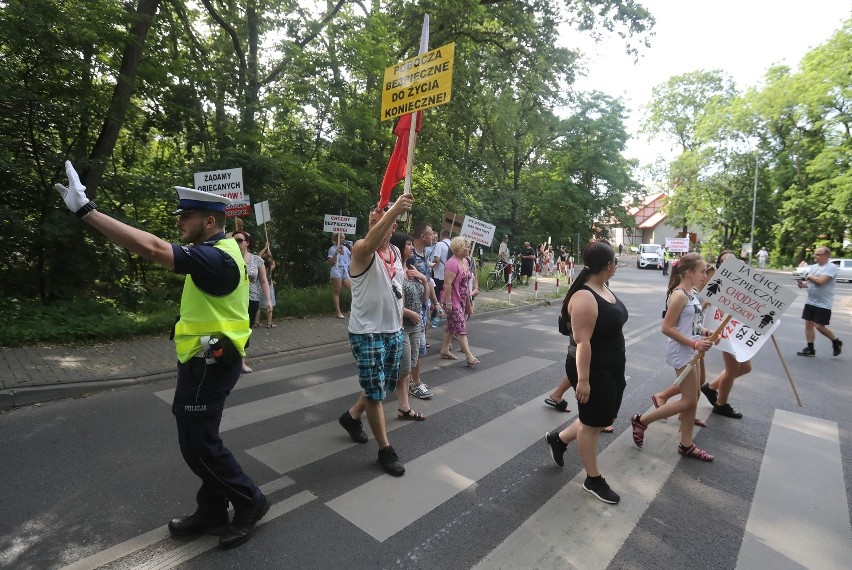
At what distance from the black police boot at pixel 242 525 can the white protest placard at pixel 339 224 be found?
8114 millimetres

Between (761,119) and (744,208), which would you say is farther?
(744,208)

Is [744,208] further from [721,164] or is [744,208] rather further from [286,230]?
[286,230]

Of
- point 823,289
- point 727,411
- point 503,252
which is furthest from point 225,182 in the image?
point 503,252

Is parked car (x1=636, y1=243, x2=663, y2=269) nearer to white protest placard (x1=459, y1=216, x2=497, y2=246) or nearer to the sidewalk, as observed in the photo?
white protest placard (x1=459, y1=216, x2=497, y2=246)

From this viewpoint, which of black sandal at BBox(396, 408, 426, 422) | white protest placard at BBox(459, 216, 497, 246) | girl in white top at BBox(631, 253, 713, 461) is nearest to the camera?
girl in white top at BBox(631, 253, 713, 461)

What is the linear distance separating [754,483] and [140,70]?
35.6 ft

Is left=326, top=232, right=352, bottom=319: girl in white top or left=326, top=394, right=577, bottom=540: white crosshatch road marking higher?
left=326, top=232, right=352, bottom=319: girl in white top

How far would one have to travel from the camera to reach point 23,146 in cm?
770

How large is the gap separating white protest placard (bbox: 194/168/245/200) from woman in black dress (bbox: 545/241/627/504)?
6753 millimetres

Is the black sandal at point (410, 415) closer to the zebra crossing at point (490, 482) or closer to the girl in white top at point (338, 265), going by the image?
the zebra crossing at point (490, 482)

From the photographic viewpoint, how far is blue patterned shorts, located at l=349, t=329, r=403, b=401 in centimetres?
350

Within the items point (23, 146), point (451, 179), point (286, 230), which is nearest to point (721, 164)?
point (451, 179)

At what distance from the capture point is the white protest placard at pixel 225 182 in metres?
8.07

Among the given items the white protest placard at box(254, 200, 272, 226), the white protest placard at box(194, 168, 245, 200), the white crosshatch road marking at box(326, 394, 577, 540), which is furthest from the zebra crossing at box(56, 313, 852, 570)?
the white protest placard at box(254, 200, 272, 226)
